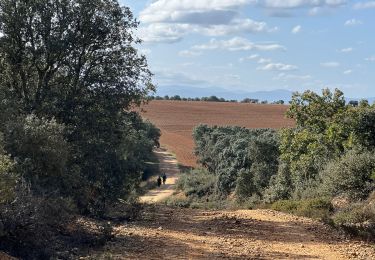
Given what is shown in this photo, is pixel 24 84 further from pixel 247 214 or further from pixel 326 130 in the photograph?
pixel 326 130

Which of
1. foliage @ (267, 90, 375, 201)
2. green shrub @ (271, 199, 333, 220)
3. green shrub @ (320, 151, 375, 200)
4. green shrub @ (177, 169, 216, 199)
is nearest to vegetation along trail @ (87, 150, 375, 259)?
green shrub @ (271, 199, 333, 220)

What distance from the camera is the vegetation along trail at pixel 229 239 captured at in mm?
12367

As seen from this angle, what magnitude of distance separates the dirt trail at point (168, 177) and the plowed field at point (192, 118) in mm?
1353

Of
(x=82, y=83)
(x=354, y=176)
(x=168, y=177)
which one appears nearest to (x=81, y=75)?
(x=82, y=83)

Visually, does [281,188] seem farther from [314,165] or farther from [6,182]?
[6,182]

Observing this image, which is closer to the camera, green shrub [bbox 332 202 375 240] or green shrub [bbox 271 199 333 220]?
green shrub [bbox 332 202 375 240]

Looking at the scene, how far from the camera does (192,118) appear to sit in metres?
80.3

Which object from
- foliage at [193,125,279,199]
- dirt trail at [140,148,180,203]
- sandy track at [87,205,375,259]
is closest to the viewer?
sandy track at [87,205,375,259]

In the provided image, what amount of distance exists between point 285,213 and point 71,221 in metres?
8.83

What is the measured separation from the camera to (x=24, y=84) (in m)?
18.2

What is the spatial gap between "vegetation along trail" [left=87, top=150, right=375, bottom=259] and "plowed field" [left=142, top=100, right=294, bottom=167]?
44.5 meters

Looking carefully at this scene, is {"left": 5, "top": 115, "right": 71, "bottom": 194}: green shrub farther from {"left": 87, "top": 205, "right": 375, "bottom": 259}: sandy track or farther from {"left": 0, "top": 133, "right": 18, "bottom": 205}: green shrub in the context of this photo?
{"left": 87, "top": 205, "right": 375, "bottom": 259}: sandy track

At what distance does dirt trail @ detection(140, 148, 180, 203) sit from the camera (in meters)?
39.1

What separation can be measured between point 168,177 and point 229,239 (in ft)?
125
